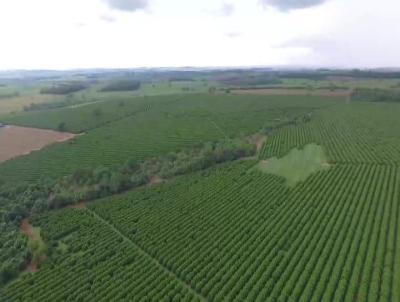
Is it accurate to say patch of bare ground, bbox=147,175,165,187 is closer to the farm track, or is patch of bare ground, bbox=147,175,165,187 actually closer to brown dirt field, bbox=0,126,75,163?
the farm track

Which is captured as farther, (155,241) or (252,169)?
(252,169)

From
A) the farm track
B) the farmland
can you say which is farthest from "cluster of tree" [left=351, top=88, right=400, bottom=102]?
the farm track

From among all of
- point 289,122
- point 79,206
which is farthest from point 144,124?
point 79,206

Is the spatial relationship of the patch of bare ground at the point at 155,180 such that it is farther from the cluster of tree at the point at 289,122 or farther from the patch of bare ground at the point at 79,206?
the cluster of tree at the point at 289,122

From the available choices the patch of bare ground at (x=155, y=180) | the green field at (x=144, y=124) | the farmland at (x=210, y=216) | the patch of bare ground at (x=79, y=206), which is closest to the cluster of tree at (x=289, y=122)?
the farmland at (x=210, y=216)

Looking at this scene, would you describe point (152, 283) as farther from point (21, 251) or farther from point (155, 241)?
point (21, 251)

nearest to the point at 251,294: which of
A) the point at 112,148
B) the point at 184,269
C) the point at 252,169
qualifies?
the point at 184,269
